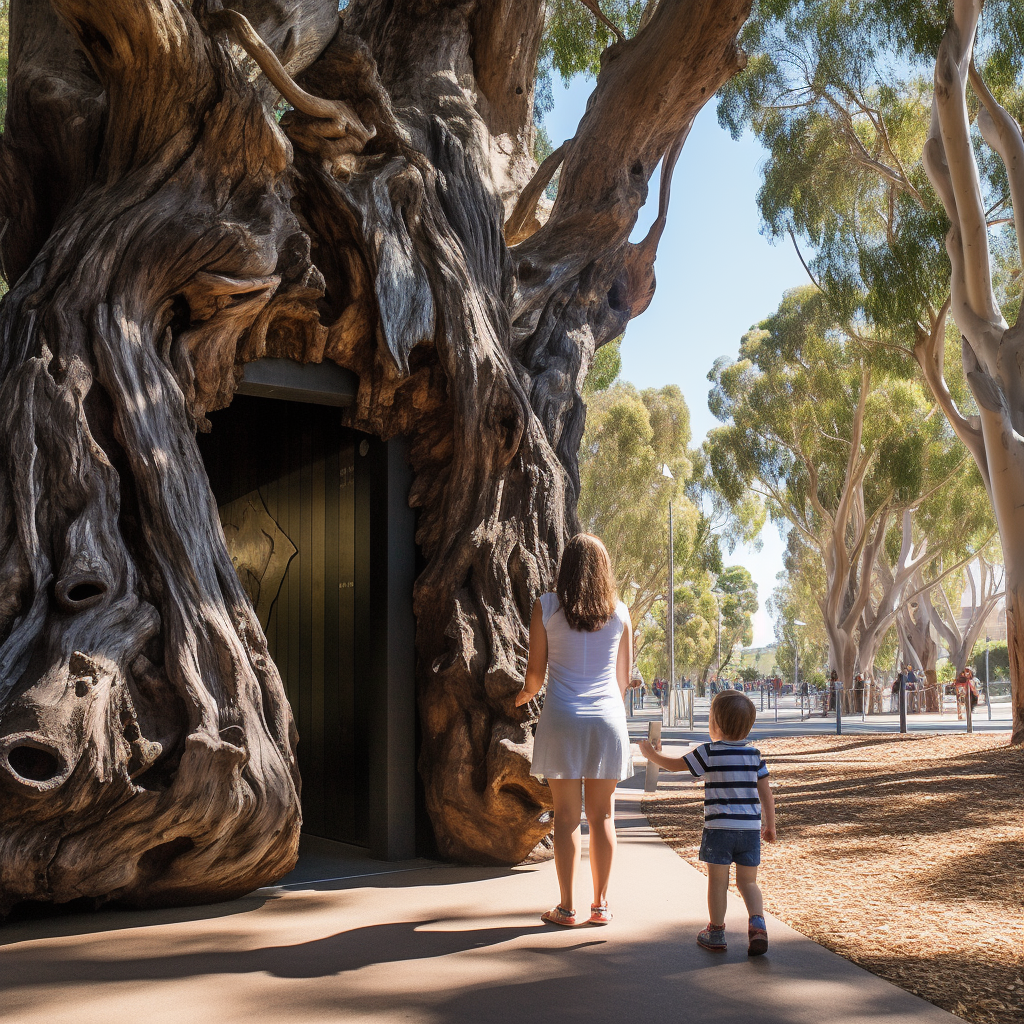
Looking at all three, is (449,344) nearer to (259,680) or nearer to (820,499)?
(259,680)

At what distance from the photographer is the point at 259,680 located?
14.7 feet

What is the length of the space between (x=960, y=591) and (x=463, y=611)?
42.4 meters

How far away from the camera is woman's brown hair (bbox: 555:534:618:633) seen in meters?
3.92

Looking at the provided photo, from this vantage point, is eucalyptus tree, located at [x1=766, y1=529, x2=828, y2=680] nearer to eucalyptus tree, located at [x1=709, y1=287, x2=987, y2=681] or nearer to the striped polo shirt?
eucalyptus tree, located at [x1=709, y1=287, x2=987, y2=681]

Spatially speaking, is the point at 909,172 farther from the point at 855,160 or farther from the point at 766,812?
the point at 766,812

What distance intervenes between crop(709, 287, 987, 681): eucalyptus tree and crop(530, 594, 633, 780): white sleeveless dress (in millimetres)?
21382

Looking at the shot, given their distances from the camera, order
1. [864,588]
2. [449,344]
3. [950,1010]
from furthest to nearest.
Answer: [864,588] < [449,344] < [950,1010]

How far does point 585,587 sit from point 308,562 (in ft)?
10.8

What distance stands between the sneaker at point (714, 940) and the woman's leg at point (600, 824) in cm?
44

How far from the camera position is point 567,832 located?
3809mm

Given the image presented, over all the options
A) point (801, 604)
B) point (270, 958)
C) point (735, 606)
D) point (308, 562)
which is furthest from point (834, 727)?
point (735, 606)

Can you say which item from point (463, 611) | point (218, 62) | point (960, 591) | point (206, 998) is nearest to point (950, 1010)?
point (206, 998)

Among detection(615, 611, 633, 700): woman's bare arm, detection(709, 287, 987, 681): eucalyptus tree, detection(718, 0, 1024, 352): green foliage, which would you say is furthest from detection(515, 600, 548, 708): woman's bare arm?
detection(709, 287, 987, 681): eucalyptus tree

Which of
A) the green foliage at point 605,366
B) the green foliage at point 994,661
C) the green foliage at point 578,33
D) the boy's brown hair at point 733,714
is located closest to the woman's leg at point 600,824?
the boy's brown hair at point 733,714
